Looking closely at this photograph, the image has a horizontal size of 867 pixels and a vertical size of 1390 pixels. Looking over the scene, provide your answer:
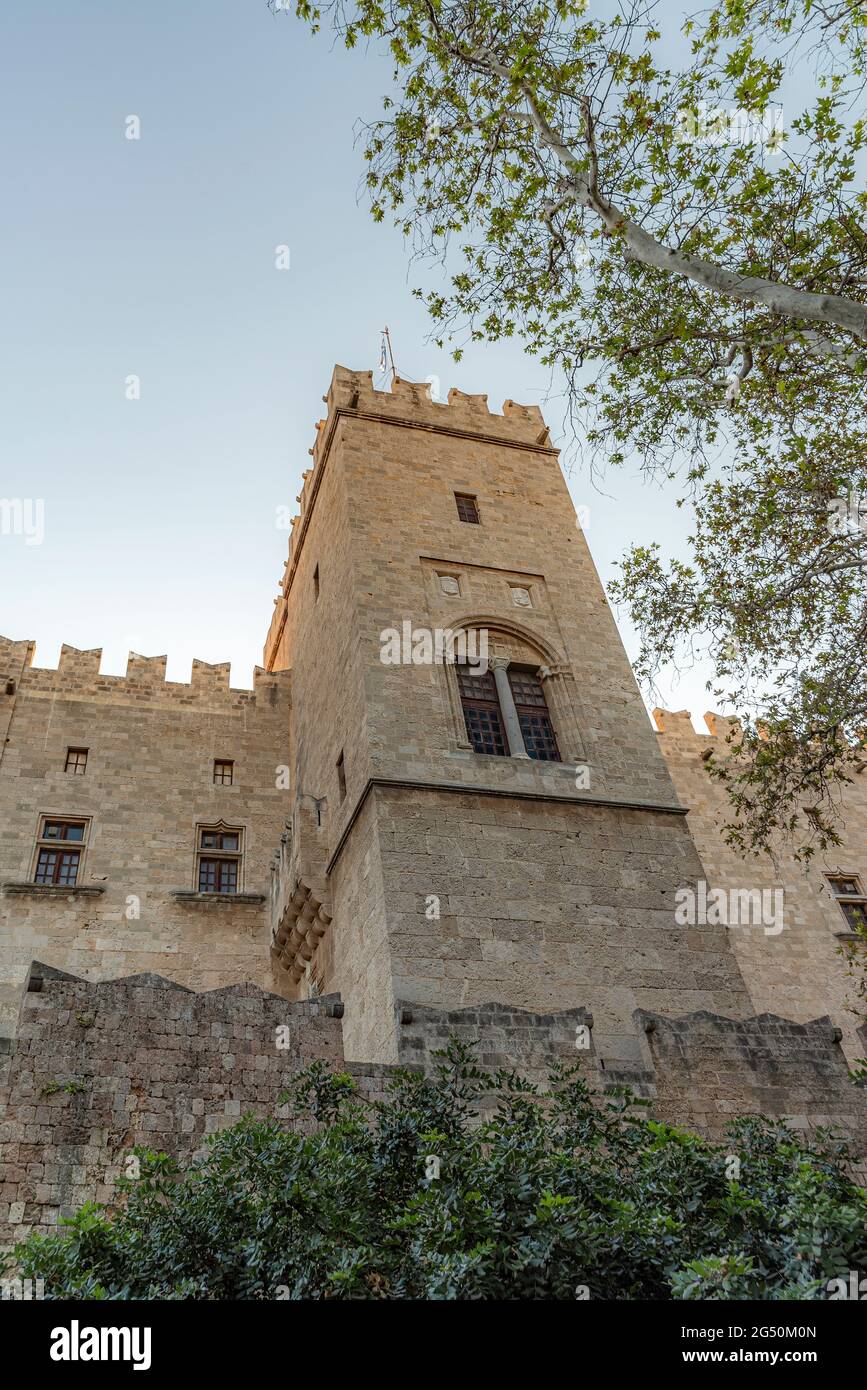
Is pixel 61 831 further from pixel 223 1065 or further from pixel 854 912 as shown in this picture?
pixel 854 912

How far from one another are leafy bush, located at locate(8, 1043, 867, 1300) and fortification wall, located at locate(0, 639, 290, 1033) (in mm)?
9384

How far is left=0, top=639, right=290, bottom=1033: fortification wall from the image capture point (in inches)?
642

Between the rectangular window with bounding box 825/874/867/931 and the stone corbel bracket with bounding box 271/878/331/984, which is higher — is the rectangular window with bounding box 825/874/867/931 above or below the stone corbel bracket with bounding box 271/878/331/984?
above

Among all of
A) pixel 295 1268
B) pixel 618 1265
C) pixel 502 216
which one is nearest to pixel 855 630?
pixel 502 216

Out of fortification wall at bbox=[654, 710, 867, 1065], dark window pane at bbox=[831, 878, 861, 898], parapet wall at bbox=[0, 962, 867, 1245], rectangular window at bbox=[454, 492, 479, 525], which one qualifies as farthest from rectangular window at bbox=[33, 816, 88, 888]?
dark window pane at bbox=[831, 878, 861, 898]

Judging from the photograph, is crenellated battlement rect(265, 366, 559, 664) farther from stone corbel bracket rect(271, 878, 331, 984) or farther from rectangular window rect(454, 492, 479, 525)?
stone corbel bracket rect(271, 878, 331, 984)

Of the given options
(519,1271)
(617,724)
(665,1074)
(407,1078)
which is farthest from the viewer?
(617,724)

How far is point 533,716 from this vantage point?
1582cm

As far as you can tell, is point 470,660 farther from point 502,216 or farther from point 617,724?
point 502,216

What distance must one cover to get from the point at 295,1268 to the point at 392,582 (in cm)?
1150

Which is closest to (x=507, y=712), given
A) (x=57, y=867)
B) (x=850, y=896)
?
(x=57, y=867)

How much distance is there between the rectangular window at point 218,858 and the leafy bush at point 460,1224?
1051cm

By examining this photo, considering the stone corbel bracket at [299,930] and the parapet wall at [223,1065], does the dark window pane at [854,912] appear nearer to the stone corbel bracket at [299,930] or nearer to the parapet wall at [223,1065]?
the parapet wall at [223,1065]

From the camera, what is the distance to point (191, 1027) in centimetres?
982
